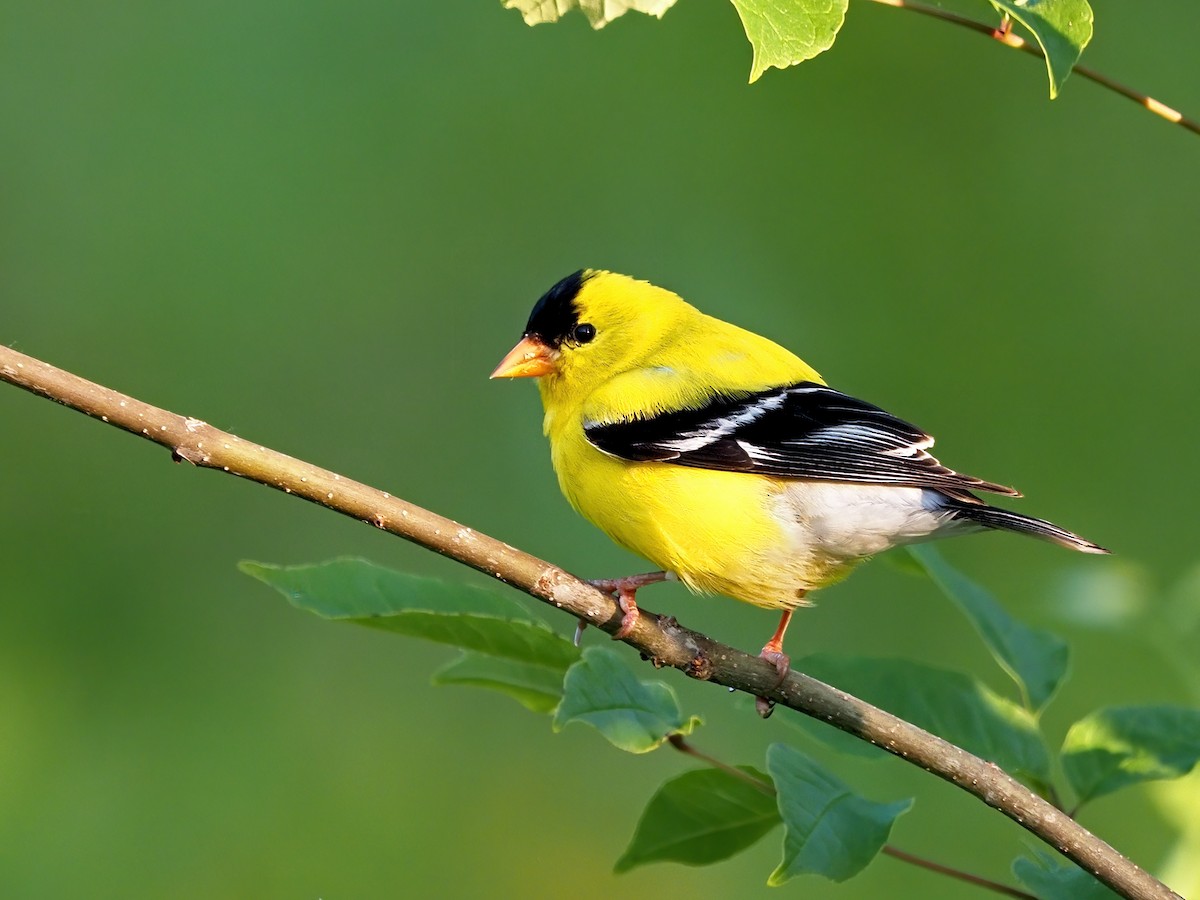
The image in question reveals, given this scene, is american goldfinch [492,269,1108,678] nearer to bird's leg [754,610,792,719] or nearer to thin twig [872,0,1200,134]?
bird's leg [754,610,792,719]

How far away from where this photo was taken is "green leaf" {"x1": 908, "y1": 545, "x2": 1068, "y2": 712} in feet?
6.57

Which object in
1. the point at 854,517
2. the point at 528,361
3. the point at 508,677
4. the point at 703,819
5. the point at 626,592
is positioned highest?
the point at 528,361

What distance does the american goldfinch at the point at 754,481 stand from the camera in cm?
274

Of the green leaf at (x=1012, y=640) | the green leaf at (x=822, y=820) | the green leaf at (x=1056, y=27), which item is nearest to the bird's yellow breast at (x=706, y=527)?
the green leaf at (x=1012, y=640)

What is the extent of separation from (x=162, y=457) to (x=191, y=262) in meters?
1.17

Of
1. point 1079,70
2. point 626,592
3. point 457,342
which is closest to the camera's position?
point 1079,70

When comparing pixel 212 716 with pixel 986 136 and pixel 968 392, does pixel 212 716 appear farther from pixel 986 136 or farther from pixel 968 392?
pixel 986 136

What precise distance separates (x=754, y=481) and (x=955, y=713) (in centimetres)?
102

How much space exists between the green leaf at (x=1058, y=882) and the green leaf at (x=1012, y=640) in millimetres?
432

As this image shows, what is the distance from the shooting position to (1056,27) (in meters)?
1.57

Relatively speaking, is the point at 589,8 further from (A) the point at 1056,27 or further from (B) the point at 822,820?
(B) the point at 822,820

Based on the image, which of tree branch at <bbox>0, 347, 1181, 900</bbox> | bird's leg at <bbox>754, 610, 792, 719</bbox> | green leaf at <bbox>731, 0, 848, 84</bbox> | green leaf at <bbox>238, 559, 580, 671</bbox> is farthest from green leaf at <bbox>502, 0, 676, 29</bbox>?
bird's leg at <bbox>754, 610, 792, 719</bbox>

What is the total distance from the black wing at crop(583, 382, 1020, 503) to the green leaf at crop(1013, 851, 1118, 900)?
119 cm

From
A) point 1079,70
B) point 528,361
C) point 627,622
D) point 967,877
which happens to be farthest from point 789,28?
point 528,361
